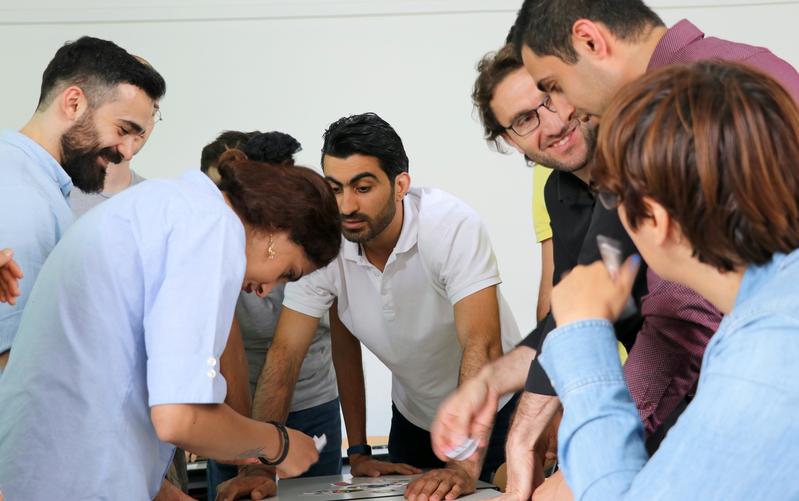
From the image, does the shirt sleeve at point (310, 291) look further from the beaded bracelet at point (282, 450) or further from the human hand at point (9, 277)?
the human hand at point (9, 277)

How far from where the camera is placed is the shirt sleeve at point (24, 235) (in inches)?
70.2

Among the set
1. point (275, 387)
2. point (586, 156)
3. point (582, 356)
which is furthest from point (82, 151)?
point (582, 356)

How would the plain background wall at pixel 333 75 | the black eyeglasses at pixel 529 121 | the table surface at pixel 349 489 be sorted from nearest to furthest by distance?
the table surface at pixel 349 489
the black eyeglasses at pixel 529 121
the plain background wall at pixel 333 75

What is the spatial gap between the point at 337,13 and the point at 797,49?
7.29 feet

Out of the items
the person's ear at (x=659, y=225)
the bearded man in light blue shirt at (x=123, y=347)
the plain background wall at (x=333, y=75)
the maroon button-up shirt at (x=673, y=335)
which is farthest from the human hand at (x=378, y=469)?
the plain background wall at (x=333, y=75)

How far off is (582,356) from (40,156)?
4.79ft

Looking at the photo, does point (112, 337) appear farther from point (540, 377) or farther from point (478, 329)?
point (478, 329)

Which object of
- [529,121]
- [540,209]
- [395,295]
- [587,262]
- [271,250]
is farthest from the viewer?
[540,209]

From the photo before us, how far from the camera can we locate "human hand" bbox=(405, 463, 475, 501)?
191cm

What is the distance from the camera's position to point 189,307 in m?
1.40

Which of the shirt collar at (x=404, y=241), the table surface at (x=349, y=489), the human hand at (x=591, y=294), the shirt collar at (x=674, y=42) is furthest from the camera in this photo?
the shirt collar at (x=404, y=241)

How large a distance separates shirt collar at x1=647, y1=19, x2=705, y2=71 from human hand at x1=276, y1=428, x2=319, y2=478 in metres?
0.89

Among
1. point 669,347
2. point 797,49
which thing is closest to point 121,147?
point 669,347

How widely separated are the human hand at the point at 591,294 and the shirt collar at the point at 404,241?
60.2 inches
